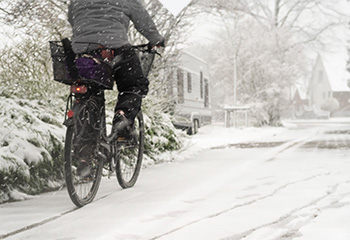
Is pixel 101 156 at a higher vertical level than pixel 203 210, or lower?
higher

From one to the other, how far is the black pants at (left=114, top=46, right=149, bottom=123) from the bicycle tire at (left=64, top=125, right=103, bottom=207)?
0.53 meters

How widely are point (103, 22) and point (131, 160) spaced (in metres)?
1.58

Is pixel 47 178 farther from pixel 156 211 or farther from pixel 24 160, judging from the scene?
pixel 156 211

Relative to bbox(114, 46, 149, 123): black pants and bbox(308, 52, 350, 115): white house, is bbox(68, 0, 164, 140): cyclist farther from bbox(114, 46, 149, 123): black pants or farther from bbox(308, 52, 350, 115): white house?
bbox(308, 52, 350, 115): white house

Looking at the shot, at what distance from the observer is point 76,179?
3.89 metres

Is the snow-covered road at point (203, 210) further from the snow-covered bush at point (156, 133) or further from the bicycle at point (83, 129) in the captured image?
the snow-covered bush at point (156, 133)

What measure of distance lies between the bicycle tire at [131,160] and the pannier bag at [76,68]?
87 cm

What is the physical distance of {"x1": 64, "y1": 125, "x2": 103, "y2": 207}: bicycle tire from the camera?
3.62 meters

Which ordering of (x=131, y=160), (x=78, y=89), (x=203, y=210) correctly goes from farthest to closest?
1. (x=131, y=160)
2. (x=78, y=89)
3. (x=203, y=210)

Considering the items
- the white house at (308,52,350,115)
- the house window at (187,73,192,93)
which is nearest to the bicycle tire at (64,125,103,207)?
the house window at (187,73,192,93)

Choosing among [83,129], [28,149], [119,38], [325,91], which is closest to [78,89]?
[83,129]

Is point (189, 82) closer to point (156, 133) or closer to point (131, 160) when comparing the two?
point (156, 133)

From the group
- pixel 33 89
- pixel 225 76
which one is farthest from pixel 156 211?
pixel 225 76

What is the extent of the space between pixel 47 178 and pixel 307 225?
8.73 feet
